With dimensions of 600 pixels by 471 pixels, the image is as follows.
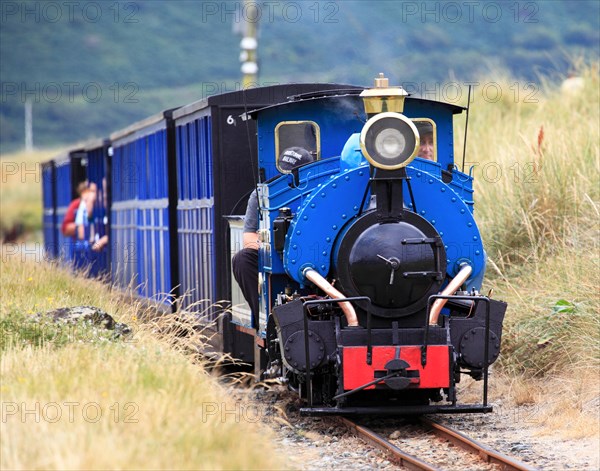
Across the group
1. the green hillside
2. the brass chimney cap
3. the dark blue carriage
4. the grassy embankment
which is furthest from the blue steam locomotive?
the green hillside

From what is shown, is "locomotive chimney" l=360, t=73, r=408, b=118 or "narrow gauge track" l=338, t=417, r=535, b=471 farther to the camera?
"locomotive chimney" l=360, t=73, r=408, b=118

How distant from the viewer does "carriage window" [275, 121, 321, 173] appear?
9953 millimetres

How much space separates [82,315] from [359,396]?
240 centimetres

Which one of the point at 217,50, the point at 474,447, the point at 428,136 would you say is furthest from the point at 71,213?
the point at 217,50

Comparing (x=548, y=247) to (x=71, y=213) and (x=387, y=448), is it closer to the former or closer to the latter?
(x=387, y=448)

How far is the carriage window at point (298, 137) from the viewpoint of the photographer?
32.7ft

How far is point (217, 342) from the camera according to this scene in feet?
38.7

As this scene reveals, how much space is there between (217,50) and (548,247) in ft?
352

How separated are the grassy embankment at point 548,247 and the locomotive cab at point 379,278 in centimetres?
114

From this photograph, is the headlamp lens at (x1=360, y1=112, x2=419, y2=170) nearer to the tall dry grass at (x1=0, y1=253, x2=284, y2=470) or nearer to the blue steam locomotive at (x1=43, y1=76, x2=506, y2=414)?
the blue steam locomotive at (x1=43, y1=76, x2=506, y2=414)

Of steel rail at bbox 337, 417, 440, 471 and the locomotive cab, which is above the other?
the locomotive cab

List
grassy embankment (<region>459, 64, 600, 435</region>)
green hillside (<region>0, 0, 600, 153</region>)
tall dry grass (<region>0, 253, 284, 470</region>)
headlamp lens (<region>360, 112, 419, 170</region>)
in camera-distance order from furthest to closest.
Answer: green hillside (<region>0, 0, 600, 153</region>)
grassy embankment (<region>459, 64, 600, 435</region>)
headlamp lens (<region>360, 112, 419, 170</region>)
tall dry grass (<region>0, 253, 284, 470</region>)

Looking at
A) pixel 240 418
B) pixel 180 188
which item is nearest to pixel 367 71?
pixel 180 188

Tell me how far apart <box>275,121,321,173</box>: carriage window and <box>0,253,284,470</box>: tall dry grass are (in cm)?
207
